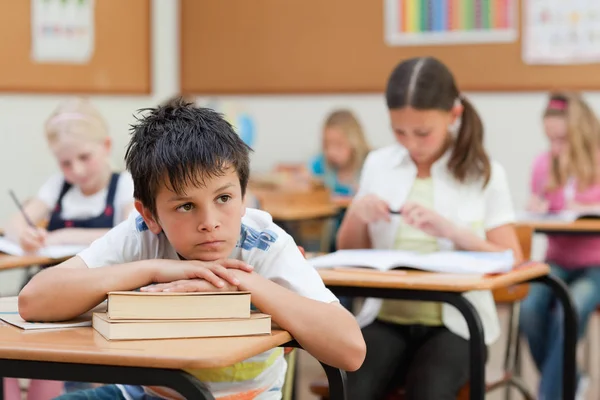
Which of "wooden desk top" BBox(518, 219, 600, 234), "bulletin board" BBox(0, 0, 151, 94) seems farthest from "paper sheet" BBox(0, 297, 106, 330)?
"bulletin board" BBox(0, 0, 151, 94)

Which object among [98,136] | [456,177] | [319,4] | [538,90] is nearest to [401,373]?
[456,177]

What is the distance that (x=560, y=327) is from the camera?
11.6 feet

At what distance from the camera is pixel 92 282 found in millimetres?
1555

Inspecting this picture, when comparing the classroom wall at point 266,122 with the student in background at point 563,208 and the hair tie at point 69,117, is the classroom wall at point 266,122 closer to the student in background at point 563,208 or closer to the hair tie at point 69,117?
the student in background at point 563,208

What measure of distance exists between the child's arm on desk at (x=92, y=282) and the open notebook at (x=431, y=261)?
33.0 inches

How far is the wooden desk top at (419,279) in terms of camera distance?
2119 mm

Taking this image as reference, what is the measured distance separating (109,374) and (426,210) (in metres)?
1.34

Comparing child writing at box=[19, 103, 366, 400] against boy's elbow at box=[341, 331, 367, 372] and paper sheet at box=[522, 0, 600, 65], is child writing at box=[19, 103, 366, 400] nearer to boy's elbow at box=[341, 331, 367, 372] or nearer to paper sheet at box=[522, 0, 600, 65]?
boy's elbow at box=[341, 331, 367, 372]

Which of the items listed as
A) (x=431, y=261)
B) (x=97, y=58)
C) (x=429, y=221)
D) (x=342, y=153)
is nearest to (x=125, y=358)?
(x=431, y=261)

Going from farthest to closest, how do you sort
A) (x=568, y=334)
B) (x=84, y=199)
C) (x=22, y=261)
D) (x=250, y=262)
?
1. (x=84, y=199)
2. (x=22, y=261)
3. (x=568, y=334)
4. (x=250, y=262)

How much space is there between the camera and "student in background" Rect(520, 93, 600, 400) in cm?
360

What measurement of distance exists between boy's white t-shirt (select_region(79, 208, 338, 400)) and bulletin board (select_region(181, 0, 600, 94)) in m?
4.96

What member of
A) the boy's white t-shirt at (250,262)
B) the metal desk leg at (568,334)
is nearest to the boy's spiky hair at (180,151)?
the boy's white t-shirt at (250,262)

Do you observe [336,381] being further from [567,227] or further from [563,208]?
[563,208]
